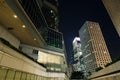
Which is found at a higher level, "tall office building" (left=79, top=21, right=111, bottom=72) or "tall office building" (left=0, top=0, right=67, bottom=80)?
"tall office building" (left=79, top=21, right=111, bottom=72)

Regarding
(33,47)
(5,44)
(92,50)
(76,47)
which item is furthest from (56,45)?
(76,47)

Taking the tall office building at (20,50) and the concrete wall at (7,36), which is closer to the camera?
the tall office building at (20,50)

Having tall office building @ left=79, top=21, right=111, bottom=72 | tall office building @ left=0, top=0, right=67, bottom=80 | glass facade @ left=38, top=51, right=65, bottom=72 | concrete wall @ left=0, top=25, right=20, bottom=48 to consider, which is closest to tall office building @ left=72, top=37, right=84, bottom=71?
tall office building @ left=79, top=21, right=111, bottom=72

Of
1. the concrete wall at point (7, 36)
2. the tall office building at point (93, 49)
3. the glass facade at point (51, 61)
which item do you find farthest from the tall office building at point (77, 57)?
the concrete wall at point (7, 36)

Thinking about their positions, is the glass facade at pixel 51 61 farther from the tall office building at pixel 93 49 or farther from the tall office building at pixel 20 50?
the tall office building at pixel 93 49

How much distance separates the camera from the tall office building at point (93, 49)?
10881cm

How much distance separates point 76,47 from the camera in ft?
482

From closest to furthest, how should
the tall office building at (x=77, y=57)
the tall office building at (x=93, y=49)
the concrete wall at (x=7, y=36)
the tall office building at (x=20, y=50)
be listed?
the tall office building at (x=20, y=50) < the concrete wall at (x=7, y=36) < the tall office building at (x=93, y=49) < the tall office building at (x=77, y=57)

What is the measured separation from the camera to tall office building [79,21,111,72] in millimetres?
108812

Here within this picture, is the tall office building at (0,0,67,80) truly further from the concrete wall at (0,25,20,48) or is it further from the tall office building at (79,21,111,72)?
the tall office building at (79,21,111,72)

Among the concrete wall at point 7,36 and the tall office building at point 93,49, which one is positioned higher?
the tall office building at point 93,49

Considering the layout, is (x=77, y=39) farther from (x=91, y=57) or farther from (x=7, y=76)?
(x=7, y=76)

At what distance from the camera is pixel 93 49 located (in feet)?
376

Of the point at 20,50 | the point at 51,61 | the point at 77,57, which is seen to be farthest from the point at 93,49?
the point at 20,50
